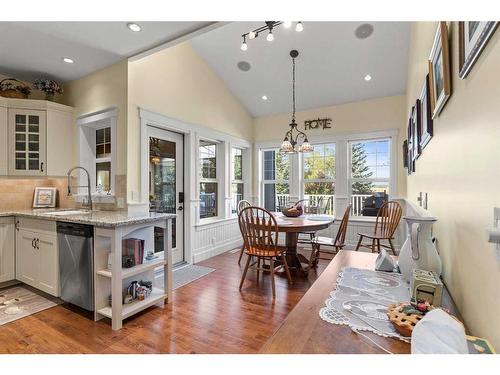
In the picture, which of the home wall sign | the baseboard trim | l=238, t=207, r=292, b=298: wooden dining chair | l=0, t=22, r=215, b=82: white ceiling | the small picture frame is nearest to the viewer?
l=0, t=22, r=215, b=82: white ceiling

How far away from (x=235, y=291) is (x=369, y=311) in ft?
7.18

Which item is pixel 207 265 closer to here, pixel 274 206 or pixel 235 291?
pixel 235 291

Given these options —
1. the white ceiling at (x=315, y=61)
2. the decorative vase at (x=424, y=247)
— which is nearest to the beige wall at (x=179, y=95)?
the white ceiling at (x=315, y=61)

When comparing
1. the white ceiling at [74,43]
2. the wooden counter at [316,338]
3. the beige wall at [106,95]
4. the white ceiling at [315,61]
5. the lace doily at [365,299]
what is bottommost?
the wooden counter at [316,338]

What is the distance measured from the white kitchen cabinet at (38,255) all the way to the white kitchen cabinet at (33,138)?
0.71 metres

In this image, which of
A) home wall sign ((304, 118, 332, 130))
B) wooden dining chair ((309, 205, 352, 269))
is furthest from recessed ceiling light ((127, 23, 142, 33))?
home wall sign ((304, 118, 332, 130))

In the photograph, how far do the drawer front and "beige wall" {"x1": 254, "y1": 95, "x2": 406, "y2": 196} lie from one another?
384cm

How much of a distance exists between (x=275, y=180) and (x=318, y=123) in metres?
1.40

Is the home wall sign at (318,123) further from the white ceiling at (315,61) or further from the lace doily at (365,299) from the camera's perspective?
the lace doily at (365,299)

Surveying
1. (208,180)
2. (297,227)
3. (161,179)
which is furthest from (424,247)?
(208,180)

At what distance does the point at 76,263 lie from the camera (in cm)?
237

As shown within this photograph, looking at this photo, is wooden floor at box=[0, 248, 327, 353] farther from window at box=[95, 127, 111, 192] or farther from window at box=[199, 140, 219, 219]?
window at box=[199, 140, 219, 219]

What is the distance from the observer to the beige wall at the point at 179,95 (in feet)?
10.1

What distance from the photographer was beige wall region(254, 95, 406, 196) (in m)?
4.22
